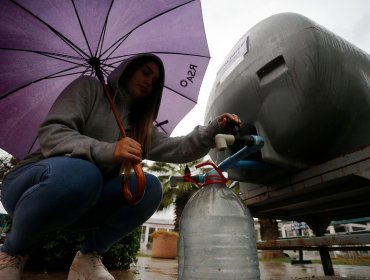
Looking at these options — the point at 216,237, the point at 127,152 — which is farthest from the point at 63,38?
the point at 216,237

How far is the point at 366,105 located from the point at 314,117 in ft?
1.32

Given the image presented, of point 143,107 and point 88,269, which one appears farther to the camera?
point 143,107

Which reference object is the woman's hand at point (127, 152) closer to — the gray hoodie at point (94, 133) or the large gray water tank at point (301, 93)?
the gray hoodie at point (94, 133)

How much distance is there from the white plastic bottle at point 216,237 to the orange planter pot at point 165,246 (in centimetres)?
910

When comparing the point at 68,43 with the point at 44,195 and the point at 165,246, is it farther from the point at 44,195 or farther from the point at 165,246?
the point at 165,246

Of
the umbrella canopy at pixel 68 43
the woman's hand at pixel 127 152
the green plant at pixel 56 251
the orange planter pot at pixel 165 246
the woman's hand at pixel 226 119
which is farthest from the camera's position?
the orange planter pot at pixel 165 246

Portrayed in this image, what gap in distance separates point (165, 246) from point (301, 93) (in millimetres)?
9400

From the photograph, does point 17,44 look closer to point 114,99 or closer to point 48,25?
point 48,25

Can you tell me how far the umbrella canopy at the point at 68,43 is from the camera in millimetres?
1554

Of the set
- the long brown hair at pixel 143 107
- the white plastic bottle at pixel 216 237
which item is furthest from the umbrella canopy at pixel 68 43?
the white plastic bottle at pixel 216 237

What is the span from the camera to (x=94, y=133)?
1405 millimetres

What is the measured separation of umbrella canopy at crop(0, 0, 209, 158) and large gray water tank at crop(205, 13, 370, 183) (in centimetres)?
56

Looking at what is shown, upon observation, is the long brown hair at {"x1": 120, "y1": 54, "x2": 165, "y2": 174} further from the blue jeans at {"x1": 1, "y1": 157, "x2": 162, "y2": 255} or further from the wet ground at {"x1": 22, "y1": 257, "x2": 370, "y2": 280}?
the wet ground at {"x1": 22, "y1": 257, "x2": 370, "y2": 280}

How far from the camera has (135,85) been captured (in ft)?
5.31
